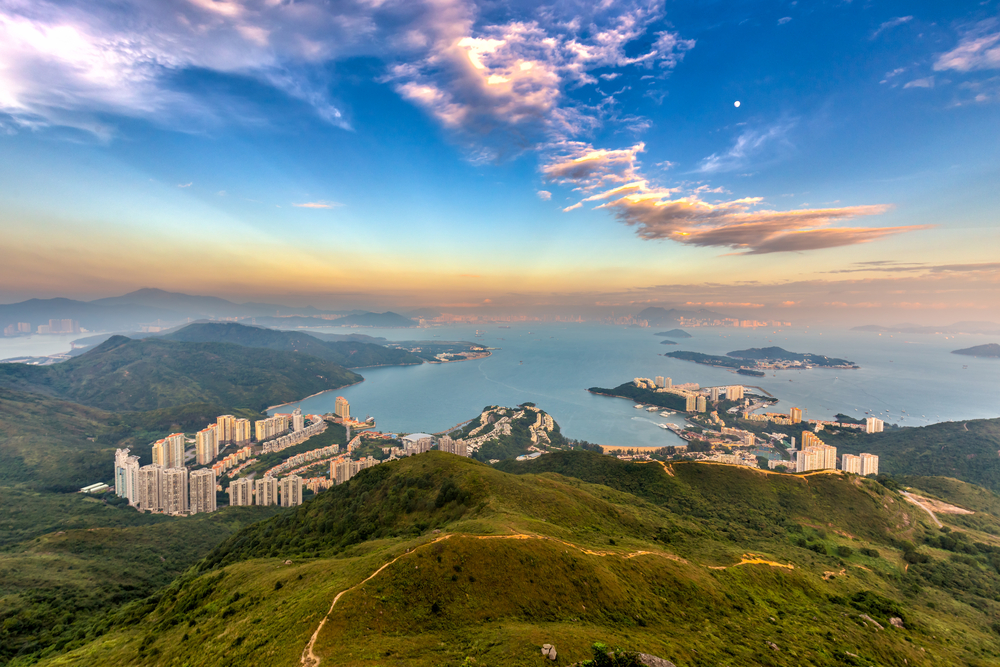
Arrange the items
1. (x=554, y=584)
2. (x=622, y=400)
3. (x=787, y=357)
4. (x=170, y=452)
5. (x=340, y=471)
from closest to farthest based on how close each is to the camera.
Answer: (x=554, y=584)
(x=340, y=471)
(x=170, y=452)
(x=622, y=400)
(x=787, y=357)

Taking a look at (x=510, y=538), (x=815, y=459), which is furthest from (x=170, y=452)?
(x=815, y=459)

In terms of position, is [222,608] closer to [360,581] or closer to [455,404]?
[360,581]

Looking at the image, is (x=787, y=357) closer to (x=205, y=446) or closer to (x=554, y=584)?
(x=554, y=584)

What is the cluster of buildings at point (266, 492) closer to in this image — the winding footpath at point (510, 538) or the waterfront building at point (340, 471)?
the waterfront building at point (340, 471)

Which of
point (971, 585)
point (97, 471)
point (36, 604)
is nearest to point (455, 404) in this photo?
point (97, 471)

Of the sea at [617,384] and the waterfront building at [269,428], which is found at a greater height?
the waterfront building at [269,428]

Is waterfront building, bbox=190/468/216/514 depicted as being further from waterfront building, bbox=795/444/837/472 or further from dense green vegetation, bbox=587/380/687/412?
dense green vegetation, bbox=587/380/687/412

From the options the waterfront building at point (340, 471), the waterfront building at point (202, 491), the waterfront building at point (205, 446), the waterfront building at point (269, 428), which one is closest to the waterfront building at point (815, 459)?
the waterfront building at point (340, 471)
